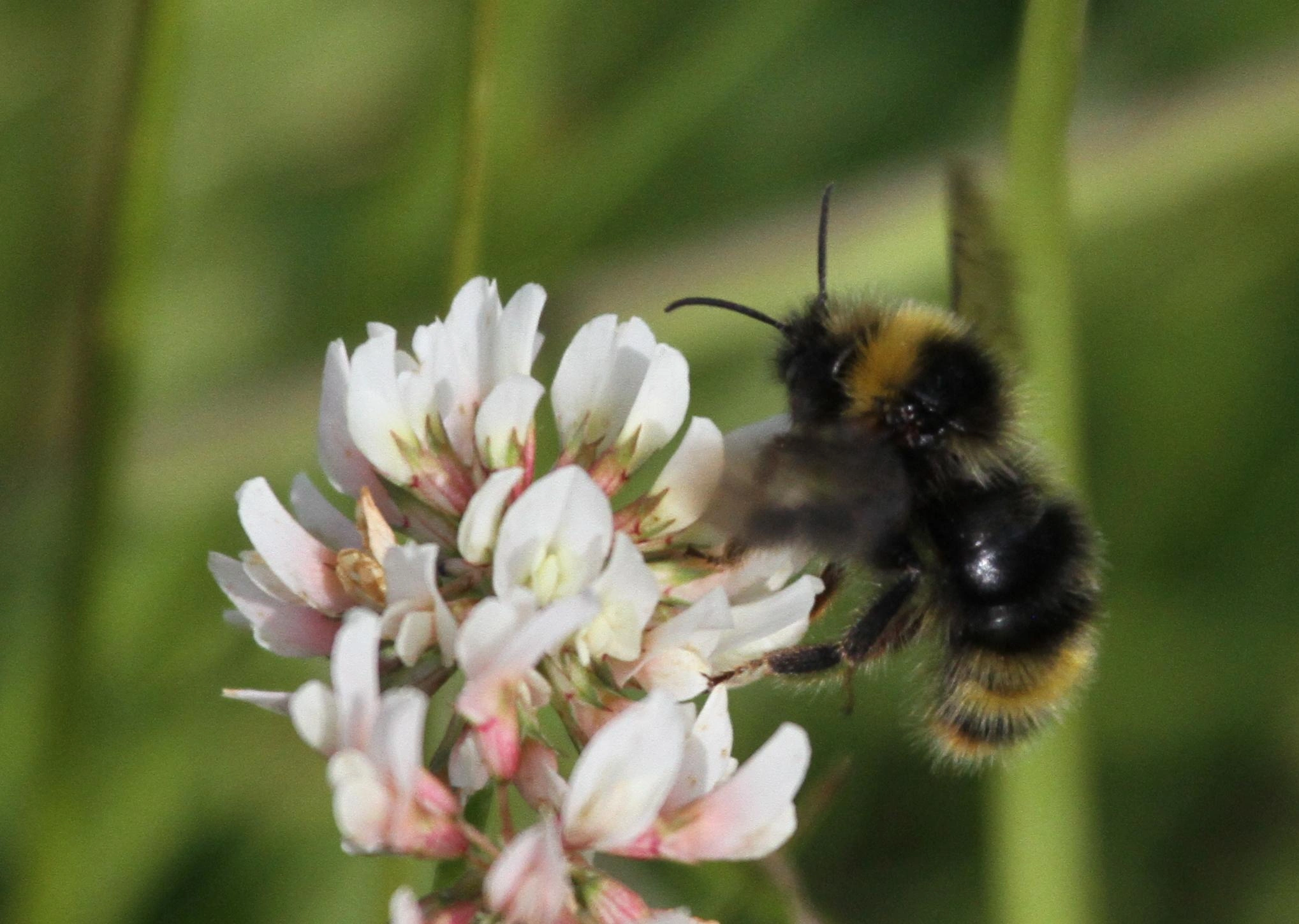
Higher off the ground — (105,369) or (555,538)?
(555,538)

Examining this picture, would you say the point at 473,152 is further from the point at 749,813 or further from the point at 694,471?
the point at 749,813

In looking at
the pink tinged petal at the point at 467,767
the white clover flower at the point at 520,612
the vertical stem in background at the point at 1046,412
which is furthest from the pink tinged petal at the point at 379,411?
the vertical stem in background at the point at 1046,412

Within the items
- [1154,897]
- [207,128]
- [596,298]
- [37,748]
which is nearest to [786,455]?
[37,748]

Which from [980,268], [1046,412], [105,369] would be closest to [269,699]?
[105,369]

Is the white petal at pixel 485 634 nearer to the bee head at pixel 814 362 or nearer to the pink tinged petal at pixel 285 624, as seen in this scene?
the pink tinged petal at pixel 285 624

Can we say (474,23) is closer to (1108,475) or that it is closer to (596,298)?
(596,298)

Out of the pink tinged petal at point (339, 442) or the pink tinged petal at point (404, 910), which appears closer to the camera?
the pink tinged petal at point (404, 910)

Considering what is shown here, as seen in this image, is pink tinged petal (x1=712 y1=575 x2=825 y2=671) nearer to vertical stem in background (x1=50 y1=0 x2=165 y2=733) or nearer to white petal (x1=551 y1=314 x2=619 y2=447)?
white petal (x1=551 y1=314 x2=619 y2=447)

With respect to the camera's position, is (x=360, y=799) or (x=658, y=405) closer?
(x=360, y=799)
